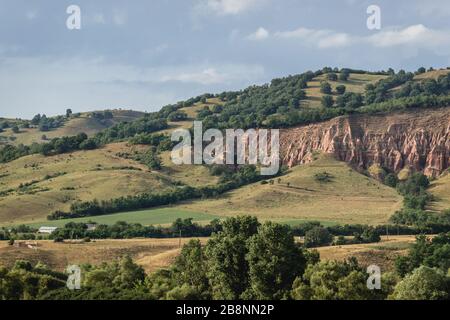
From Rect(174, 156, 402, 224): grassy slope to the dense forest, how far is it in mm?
54090

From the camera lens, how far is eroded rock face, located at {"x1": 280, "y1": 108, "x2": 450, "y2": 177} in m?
172

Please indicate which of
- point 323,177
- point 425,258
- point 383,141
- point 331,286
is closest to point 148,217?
point 323,177

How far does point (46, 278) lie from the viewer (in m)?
62.8

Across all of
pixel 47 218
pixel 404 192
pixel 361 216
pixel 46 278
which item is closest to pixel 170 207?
pixel 47 218

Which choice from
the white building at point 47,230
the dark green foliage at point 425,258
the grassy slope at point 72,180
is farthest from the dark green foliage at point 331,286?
the grassy slope at point 72,180

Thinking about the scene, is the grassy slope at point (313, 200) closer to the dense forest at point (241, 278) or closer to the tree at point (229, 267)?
the dense forest at point (241, 278)

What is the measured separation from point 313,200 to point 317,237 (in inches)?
1466

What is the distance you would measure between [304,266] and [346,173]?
96499 millimetres

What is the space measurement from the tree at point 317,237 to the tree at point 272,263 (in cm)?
3890

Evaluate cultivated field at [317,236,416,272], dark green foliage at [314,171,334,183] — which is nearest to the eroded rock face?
dark green foliage at [314,171,334,183]

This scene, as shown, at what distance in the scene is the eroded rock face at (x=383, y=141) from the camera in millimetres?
172500

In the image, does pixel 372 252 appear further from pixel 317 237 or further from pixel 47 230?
pixel 47 230
